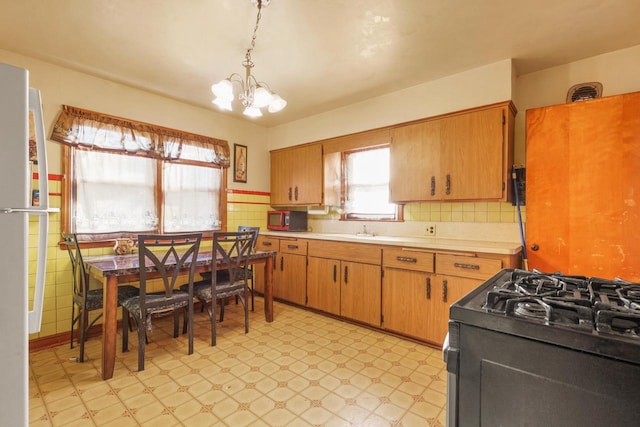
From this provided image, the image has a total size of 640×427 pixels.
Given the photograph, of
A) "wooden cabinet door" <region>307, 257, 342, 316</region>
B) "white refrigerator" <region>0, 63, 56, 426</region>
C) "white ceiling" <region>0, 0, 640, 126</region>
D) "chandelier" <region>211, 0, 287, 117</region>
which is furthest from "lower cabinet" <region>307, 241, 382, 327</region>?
"white refrigerator" <region>0, 63, 56, 426</region>

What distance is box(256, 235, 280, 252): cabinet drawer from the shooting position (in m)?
3.94

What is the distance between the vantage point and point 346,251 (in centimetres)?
320

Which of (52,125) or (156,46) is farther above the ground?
(156,46)

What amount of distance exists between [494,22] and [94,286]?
4071 mm

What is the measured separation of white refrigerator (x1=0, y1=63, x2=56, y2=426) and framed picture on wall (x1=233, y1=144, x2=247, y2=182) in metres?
3.32

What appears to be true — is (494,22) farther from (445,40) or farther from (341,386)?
(341,386)

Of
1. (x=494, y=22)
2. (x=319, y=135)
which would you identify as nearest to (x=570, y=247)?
(x=494, y=22)

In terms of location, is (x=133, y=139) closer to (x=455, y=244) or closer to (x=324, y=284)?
(x=324, y=284)

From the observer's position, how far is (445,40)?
229 centimetres

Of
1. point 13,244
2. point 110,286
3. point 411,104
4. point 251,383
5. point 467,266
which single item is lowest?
point 251,383

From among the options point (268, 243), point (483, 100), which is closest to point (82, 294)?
point (268, 243)

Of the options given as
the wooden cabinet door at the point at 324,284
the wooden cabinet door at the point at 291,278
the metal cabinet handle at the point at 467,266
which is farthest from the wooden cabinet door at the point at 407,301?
the wooden cabinet door at the point at 291,278

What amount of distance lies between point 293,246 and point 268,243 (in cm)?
49

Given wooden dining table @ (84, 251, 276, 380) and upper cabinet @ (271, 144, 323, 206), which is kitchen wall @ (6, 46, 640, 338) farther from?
wooden dining table @ (84, 251, 276, 380)
